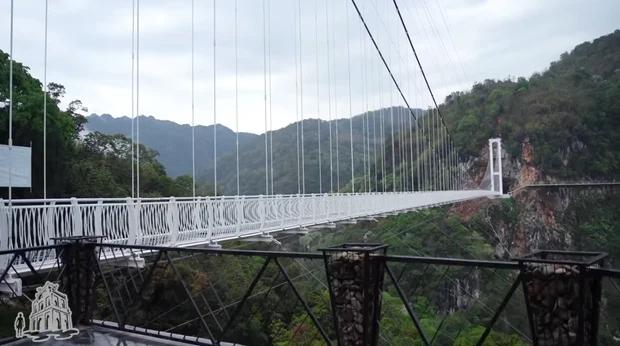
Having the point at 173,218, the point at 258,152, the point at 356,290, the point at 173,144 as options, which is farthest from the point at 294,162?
the point at 356,290

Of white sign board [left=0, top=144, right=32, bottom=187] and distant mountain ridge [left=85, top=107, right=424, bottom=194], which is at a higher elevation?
distant mountain ridge [left=85, top=107, right=424, bottom=194]

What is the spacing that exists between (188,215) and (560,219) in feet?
133

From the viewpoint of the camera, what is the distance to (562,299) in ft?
5.53

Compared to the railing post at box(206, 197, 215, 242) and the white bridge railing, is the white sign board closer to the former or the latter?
the white bridge railing

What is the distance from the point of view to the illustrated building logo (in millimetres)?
2957

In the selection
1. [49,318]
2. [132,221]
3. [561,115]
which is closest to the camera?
[49,318]

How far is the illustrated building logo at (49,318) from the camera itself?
9.70ft

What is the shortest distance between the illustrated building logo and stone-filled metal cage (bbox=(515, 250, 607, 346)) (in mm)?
2670

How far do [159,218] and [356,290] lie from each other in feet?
13.2

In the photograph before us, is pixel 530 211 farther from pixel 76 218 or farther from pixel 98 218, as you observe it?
pixel 76 218

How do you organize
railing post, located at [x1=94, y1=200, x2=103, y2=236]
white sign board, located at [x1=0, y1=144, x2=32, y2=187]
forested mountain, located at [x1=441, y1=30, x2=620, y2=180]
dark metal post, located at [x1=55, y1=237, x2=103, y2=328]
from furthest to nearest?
forested mountain, located at [x1=441, y1=30, x2=620, y2=180]
white sign board, located at [x1=0, y1=144, x2=32, y2=187]
railing post, located at [x1=94, y1=200, x2=103, y2=236]
dark metal post, located at [x1=55, y1=237, x2=103, y2=328]

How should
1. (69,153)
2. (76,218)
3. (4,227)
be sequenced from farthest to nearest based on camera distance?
(69,153) < (76,218) < (4,227)

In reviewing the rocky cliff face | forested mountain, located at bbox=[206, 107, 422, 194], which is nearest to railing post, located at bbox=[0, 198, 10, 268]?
forested mountain, located at bbox=[206, 107, 422, 194]

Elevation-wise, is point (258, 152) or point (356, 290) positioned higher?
point (258, 152)
